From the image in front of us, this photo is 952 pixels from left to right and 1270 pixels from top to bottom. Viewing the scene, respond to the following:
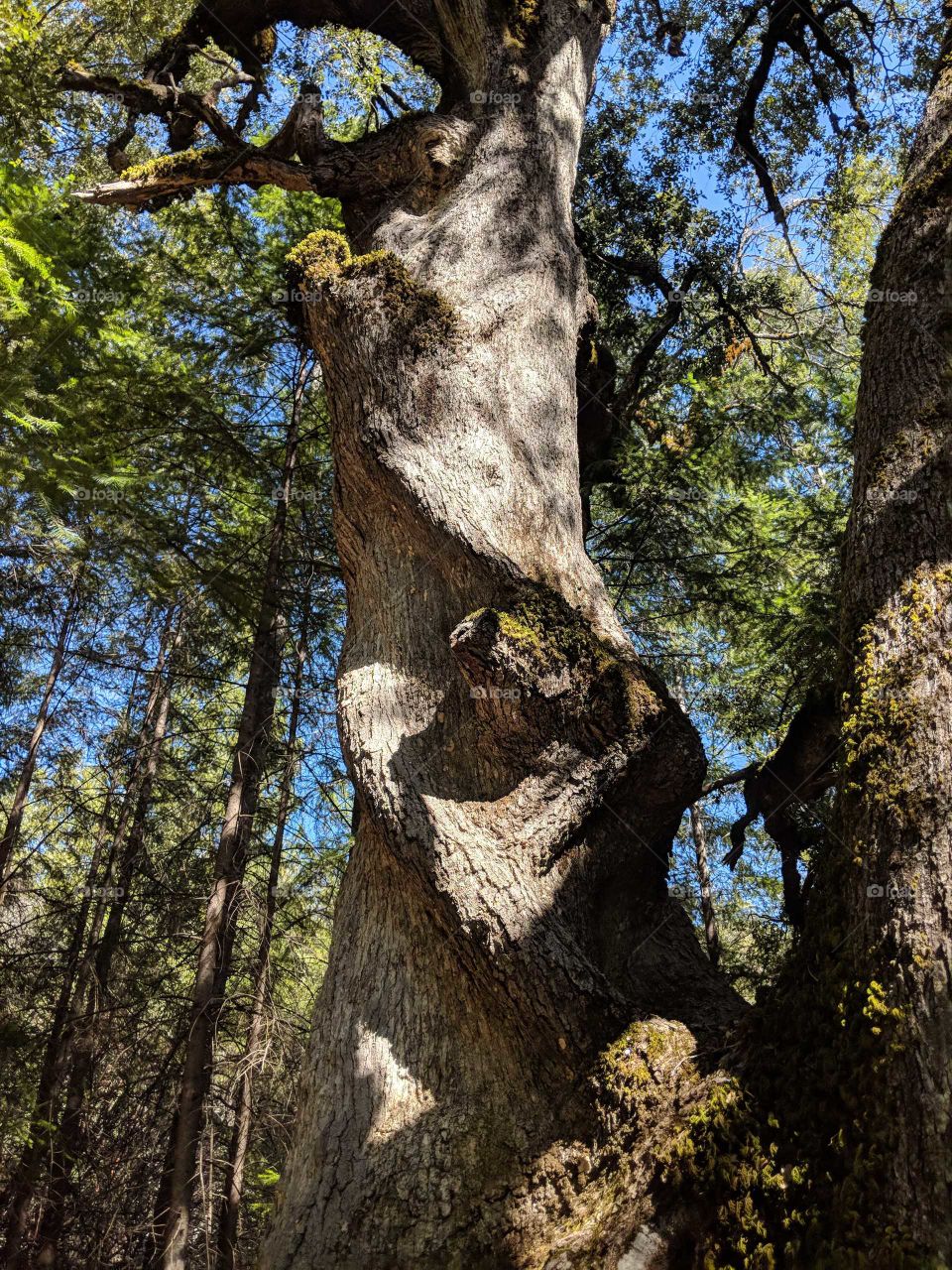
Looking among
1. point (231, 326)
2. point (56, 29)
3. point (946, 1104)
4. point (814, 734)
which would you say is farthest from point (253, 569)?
point (56, 29)

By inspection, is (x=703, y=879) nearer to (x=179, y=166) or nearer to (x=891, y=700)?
(x=891, y=700)

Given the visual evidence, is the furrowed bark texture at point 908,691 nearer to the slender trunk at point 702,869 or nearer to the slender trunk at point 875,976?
the slender trunk at point 875,976

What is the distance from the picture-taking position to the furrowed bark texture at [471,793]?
9.46 ft

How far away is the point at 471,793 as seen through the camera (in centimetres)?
345

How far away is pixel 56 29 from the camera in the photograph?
995 centimetres

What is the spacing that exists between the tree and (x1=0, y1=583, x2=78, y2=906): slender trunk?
16.1 feet

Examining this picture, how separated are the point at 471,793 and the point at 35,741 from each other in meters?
6.90

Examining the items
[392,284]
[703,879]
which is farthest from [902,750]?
[703,879]

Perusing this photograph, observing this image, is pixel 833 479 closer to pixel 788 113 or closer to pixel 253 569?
pixel 788 113

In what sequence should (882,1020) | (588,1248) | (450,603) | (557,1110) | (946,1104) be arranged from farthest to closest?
(450,603) < (557,1110) < (588,1248) < (882,1020) < (946,1104)

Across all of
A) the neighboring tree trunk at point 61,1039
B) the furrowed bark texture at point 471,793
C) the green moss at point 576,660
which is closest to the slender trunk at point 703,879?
the neighboring tree trunk at point 61,1039

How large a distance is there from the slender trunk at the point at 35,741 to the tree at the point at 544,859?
16.1ft

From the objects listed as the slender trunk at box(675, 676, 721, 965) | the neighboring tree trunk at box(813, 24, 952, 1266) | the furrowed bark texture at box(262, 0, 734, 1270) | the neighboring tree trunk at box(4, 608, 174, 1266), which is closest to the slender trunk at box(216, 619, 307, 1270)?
the neighboring tree trunk at box(4, 608, 174, 1266)

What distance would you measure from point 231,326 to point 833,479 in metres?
6.07
